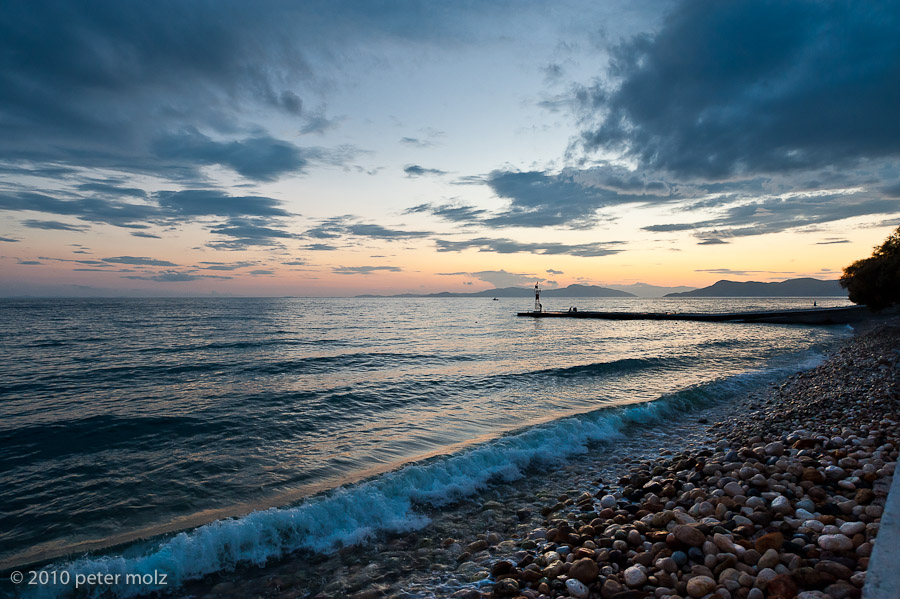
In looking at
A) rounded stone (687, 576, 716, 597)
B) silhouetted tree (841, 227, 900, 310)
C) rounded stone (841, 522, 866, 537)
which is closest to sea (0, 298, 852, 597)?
rounded stone (687, 576, 716, 597)

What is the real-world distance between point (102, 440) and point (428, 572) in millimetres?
12015

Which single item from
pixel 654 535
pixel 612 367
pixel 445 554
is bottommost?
pixel 612 367

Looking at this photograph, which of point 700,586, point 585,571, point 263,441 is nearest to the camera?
point 700,586

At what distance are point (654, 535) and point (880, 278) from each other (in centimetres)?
4957

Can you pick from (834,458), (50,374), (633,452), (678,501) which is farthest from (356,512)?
(50,374)

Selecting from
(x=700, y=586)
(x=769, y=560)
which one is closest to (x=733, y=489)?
(x=769, y=560)

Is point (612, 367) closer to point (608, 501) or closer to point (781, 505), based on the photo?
point (608, 501)

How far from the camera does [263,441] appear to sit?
40.2 feet

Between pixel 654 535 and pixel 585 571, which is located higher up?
pixel 654 535

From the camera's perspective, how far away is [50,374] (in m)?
22.1

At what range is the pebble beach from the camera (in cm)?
453

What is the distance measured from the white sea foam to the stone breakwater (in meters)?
2.02

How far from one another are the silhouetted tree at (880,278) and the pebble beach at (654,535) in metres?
40.1

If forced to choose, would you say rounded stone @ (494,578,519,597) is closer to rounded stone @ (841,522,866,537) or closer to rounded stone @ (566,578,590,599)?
rounded stone @ (566,578,590,599)
